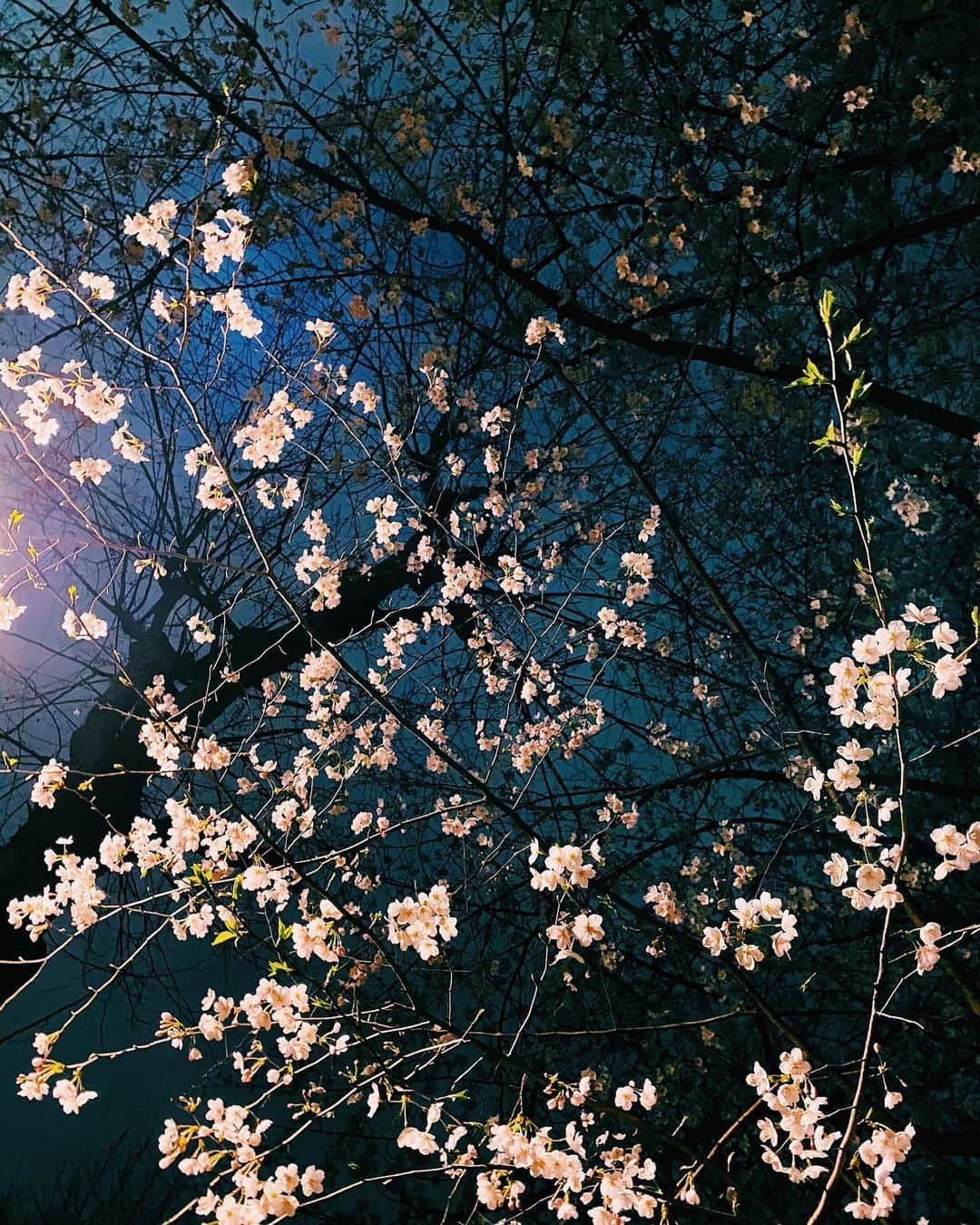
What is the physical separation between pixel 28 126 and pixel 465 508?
2861 millimetres

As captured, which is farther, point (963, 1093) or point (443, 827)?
point (963, 1093)

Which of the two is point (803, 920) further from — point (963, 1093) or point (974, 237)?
point (974, 237)

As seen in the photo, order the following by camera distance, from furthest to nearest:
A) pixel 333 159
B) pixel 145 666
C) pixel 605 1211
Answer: pixel 145 666 < pixel 333 159 < pixel 605 1211

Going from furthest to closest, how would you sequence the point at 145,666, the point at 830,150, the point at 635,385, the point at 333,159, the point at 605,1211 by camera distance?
the point at 145,666
the point at 635,385
the point at 333,159
the point at 830,150
the point at 605,1211

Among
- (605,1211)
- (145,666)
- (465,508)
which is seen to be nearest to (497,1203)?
(605,1211)

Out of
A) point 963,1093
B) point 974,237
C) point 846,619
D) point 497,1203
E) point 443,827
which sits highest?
point 974,237

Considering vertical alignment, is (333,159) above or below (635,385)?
below

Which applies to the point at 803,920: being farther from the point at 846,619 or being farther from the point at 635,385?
the point at 635,385

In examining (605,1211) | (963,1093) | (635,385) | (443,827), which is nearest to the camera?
(605,1211)

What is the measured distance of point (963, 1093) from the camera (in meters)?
6.00

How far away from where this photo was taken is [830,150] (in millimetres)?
3889

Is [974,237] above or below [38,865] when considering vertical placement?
above

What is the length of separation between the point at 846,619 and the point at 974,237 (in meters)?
2.24

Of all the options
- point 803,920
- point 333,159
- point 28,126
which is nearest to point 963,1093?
point 803,920
